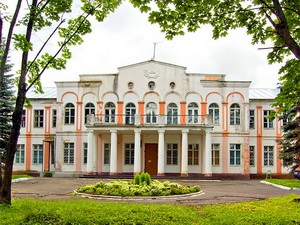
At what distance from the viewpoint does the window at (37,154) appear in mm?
33688

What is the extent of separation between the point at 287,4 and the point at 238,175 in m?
25.2

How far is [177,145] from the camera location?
31406 millimetres

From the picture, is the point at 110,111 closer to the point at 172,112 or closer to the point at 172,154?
the point at 172,112

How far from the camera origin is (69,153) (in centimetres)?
3194

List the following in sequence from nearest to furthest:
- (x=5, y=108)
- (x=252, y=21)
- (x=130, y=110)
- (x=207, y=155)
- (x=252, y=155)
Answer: (x=252, y=21) < (x=5, y=108) < (x=207, y=155) < (x=130, y=110) < (x=252, y=155)

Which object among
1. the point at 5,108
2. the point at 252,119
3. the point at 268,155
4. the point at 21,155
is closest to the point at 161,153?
the point at 252,119

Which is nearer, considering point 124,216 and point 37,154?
point 124,216

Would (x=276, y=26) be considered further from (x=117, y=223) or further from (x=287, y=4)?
(x=117, y=223)

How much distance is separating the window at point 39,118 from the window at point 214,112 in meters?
14.5

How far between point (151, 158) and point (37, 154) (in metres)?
10.2

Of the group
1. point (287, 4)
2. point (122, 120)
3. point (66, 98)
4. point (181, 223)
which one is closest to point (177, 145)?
point (122, 120)

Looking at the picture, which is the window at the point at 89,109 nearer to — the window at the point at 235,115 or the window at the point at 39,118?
the window at the point at 39,118

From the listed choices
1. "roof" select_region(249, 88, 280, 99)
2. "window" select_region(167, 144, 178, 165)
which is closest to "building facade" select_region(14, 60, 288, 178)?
"window" select_region(167, 144, 178, 165)

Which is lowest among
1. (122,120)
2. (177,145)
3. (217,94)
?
(177,145)
